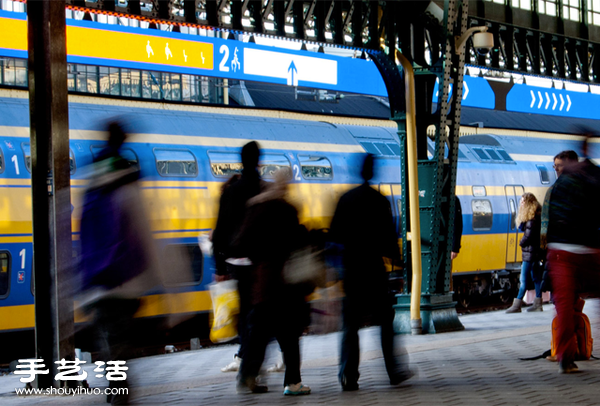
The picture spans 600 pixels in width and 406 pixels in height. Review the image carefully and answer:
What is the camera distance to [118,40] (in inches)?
497

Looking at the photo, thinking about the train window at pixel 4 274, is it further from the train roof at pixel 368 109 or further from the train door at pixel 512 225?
the train roof at pixel 368 109

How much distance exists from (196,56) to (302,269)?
7.40 m

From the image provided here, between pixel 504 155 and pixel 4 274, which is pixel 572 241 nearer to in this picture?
pixel 4 274

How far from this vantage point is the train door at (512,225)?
64.5ft

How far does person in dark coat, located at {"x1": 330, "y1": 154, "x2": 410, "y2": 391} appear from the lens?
22.7ft

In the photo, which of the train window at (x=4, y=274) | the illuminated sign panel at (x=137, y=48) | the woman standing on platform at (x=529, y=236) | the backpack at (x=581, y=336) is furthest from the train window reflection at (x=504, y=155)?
the backpack at (x=581, y=336)

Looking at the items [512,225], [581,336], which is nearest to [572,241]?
[581,336]

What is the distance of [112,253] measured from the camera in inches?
232

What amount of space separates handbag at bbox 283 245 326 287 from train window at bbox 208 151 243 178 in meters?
6.91

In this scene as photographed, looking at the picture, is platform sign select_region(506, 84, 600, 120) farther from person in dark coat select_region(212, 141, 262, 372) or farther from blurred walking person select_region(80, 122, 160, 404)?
blurred walking person select_region(80, 122, 160, 404)

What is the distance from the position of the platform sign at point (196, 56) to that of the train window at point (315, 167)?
4.16 ft

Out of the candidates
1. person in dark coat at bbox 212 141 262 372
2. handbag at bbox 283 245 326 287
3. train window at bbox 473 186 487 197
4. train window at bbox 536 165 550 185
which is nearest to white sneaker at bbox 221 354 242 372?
person in dark coat at bbox 212 141 262 372

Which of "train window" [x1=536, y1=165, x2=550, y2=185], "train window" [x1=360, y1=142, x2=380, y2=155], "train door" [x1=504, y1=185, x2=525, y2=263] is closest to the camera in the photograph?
"train window" [x1=360, y1=142, x2=380, y2=155]

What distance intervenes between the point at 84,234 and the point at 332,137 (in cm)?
1069
